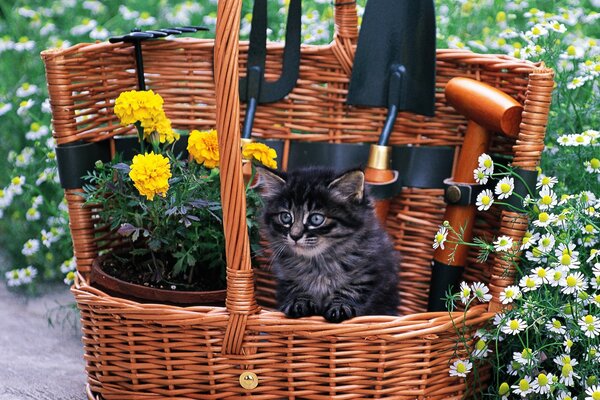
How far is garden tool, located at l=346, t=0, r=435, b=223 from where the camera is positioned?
1.97 meters

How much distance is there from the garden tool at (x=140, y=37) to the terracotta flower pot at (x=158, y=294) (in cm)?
52

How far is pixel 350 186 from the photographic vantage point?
1665 millimetres

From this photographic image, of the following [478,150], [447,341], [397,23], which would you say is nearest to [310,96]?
[397,23]

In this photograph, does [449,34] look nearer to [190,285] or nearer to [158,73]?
[158,73]

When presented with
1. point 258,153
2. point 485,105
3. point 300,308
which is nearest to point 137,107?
point 258,153

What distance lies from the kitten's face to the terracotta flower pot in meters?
0.18

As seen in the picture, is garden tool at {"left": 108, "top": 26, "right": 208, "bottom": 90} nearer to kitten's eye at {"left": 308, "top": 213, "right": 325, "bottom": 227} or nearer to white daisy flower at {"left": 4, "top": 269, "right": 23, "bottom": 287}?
kitten's eye at {"left": 308, "top": 213, "right": 325, "bottom": 227}

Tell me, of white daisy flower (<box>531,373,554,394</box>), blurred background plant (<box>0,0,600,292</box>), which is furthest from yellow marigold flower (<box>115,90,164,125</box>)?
white daisy flower (<box>531,373,554,394</box>)

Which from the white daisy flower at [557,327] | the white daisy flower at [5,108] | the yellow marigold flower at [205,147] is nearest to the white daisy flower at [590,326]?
the white daisy flower at [557,327]

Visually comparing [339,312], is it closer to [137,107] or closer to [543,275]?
[543,275]

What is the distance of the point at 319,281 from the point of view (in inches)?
67.2

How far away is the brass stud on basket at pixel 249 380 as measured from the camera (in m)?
1.55

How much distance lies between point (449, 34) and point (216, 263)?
1.26m

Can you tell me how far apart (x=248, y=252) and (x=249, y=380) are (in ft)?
0.84
